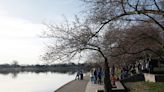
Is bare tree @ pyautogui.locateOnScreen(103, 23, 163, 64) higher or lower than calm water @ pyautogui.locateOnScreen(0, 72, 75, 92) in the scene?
higher

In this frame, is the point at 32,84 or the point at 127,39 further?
the point at 32,84

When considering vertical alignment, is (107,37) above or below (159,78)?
above

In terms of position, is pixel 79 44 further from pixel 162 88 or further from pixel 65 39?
pixel 162 88

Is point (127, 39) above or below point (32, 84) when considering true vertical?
above

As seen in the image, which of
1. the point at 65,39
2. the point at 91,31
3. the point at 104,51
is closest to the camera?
the point at 91,31

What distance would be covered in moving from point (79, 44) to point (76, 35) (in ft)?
1.84

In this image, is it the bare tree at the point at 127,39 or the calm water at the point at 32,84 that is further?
the calm water at the point at 32,84

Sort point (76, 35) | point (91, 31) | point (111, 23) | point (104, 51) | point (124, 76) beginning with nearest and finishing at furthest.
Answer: point (111, 23) → point (91, 31) → point (76, 35) → point (104, 51) → point (124, 76)

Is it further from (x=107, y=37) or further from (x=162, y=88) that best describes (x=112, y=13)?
(x=162, y=88)

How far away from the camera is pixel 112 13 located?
18.0 m

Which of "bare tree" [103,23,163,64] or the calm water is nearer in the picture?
"bare tree" [103,23,163,64]

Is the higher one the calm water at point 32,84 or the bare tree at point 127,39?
the bare tree at point 127,39

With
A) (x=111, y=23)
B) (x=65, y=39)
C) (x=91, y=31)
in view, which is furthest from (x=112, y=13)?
(x=65, y=39)

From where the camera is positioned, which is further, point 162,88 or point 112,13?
point 162,88
